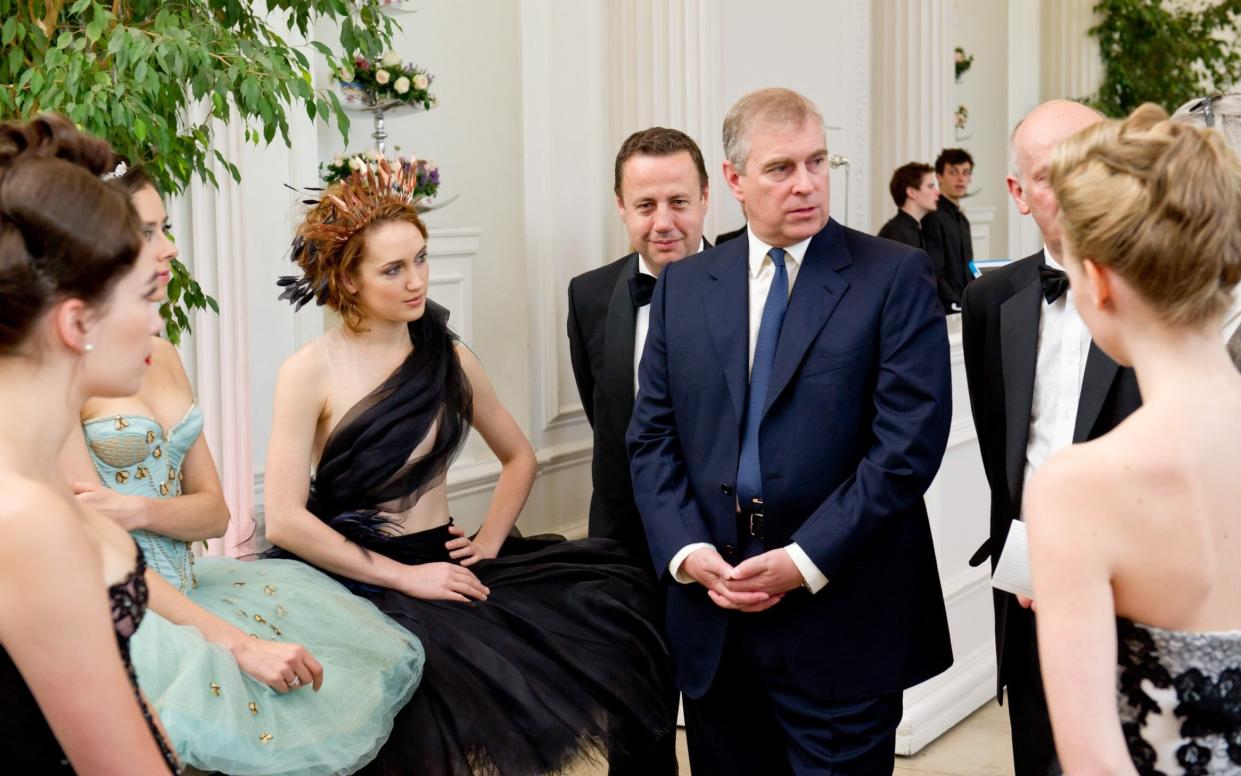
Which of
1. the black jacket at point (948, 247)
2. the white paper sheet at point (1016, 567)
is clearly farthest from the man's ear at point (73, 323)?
the black jacket at point (948, 247)

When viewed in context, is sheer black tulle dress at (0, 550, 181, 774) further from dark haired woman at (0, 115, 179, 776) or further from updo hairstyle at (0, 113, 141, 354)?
updo hairstyle at (0, 113, 141, 354)

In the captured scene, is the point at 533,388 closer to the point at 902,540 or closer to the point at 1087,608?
the point at 902,540

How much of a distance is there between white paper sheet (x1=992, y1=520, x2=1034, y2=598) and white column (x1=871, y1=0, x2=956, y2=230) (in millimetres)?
6542

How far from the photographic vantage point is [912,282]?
2.58m

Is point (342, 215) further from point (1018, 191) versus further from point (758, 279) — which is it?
point (1018, 191)

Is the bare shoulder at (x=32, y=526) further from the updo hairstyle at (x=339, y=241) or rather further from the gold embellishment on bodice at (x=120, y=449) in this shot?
the updo hairstyle at (x=339, y=241)

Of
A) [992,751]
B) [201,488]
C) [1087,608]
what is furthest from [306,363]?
[992,751]

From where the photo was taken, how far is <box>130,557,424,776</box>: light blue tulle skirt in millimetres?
2174

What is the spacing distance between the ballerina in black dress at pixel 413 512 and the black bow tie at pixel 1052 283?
103 centimetres

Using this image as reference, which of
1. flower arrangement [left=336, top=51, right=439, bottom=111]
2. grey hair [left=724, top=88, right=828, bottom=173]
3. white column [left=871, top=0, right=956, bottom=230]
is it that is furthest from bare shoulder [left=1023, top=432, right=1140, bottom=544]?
white column [left=871, top=0, right=956, bottom=230]

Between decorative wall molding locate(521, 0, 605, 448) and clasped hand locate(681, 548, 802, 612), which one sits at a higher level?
decorative wall molding locate(521, 0, 605, 448)

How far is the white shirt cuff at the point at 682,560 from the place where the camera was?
2590mm

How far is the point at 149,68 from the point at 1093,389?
69.5 inches

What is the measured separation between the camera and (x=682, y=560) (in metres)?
2.60
